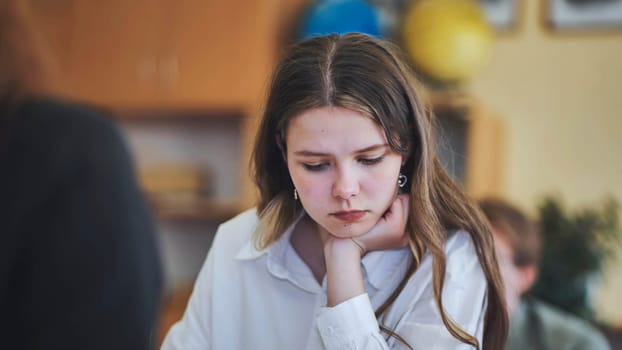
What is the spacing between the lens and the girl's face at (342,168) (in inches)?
29.5

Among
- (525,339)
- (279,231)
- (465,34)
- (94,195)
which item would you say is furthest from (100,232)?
(465,34)

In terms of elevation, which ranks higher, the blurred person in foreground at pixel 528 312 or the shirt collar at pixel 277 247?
the shirt collar at pixel 277 247

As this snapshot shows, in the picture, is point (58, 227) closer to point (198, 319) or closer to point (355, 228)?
point (198, 319)

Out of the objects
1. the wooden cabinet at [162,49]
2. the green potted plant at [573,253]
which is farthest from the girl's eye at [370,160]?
the wooden cabinet at [162,49]

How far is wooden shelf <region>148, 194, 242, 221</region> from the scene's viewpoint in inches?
117

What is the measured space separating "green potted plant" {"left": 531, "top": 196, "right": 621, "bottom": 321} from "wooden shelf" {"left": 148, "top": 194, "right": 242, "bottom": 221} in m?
1.13

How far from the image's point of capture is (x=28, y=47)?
0.89 m

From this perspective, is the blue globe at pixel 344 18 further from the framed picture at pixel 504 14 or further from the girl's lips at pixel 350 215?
the girl's lips at pixel 350 215

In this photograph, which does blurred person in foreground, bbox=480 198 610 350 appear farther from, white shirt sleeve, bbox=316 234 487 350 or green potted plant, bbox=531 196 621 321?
white shirt sleeve, bbox=316 234 487 350

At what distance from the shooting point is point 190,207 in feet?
9.96

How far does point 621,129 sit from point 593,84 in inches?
7.4

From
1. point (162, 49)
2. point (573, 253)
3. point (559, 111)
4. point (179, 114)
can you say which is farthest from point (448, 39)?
point (179, 114)

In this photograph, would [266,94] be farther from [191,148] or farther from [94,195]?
[191,148]

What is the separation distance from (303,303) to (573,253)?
150 cm
